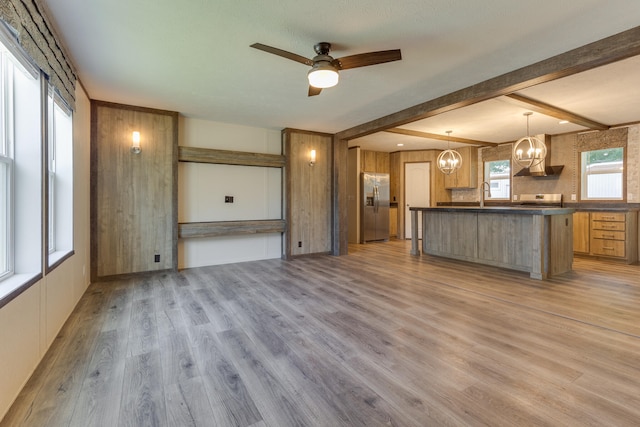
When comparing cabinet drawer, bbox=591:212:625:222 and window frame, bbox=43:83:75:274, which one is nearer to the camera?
window frame, bbox=43:83:75:274

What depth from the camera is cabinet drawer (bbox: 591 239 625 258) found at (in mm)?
5255

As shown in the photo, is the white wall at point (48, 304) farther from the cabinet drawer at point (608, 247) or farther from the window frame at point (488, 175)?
the window frame at point (488, 175)

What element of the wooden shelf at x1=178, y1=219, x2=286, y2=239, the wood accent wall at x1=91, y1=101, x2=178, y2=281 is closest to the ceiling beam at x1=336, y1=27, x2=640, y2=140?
the wooden shelf at x1=178, y1=219, x2=286, y2=239

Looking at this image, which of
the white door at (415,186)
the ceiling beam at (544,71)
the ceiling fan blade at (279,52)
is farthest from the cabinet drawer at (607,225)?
the ceiling fan blade at (279,52)

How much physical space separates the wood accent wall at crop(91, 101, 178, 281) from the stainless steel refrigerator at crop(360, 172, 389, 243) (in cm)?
466

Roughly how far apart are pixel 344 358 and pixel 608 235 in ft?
19.9

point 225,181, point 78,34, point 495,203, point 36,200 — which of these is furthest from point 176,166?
point 495,203

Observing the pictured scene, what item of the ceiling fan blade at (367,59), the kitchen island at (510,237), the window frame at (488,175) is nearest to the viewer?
the ceiling fan blade at (367,59)

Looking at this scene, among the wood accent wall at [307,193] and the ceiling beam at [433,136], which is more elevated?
the ceiling beam at [433,136]

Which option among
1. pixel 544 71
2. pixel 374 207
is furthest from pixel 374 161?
pixel 544 71

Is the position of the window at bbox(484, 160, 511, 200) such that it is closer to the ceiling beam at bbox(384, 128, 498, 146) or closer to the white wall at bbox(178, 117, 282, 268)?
the ceiling beam at bbox(384, 128, 498, 146)

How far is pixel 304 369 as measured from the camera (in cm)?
194

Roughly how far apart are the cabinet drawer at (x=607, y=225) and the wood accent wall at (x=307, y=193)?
16.2ft

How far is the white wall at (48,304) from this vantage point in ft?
5.26
